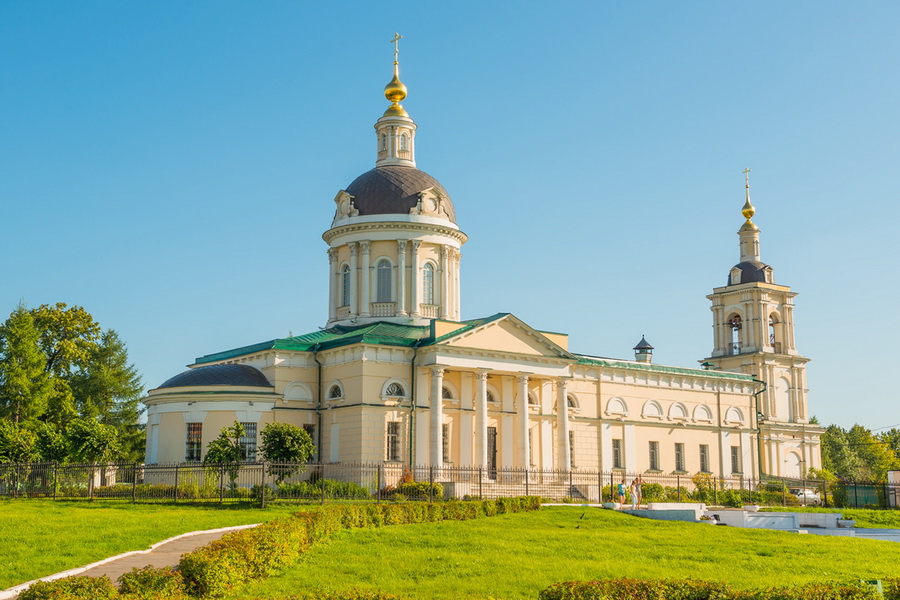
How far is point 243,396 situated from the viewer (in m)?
36.2

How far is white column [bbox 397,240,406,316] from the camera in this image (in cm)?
4138

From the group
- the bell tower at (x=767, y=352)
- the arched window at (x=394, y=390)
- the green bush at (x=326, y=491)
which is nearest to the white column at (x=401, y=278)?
the arched window at (x=394, y=390)

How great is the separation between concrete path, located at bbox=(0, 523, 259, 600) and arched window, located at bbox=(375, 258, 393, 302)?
73.2 ft

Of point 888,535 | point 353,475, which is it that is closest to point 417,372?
point 353,475

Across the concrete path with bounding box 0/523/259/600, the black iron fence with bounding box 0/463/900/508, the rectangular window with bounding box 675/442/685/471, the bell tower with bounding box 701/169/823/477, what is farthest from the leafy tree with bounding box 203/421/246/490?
the bell tower with bounding box 701/169/823/477

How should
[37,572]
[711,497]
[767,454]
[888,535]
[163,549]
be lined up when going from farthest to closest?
[767,454], [711,497], [888,535], [163,549], [37,572]

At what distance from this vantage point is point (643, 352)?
52000 millimetres

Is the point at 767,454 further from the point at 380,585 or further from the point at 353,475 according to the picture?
the point at 380,585

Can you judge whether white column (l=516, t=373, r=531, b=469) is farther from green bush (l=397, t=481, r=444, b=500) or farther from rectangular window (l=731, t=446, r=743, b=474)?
rectangular window (l=731, t=446, r=743, b=474)

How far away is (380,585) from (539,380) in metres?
26.6


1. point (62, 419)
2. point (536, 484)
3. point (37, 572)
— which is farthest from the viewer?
point (62, 419)

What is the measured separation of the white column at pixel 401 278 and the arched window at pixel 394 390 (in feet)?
15.8

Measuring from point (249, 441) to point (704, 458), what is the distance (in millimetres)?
23654

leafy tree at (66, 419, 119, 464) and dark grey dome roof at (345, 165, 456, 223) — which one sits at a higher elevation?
dark grey dome roof at (345, 165, 456, 223)
